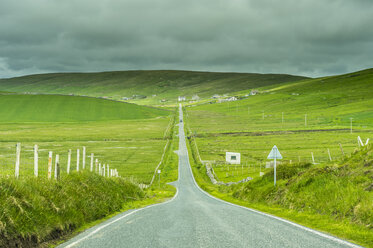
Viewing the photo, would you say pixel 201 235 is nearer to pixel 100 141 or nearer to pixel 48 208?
pixel 48 208

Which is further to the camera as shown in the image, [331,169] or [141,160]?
[141,160]

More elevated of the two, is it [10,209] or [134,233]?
[10,209]

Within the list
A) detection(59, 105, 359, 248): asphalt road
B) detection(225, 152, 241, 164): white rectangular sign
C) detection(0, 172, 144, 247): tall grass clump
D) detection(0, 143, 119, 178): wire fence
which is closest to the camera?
detection(59, 105, 359, 248): asphalt road

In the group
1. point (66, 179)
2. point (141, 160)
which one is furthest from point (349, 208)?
point (141, 160)

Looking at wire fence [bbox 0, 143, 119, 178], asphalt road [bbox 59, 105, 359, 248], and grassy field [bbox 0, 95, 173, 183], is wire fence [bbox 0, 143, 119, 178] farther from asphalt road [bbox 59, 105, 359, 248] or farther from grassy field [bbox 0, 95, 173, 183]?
grassy field [bbox 0, 95, 173, 183]

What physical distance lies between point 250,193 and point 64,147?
105 m

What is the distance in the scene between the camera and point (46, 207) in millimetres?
12281

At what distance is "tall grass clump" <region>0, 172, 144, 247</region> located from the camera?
994cm

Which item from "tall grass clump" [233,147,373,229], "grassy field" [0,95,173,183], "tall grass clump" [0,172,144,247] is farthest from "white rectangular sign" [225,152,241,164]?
"tall grass clump" [0,172,144,247]

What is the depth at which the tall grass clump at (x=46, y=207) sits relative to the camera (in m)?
9.94

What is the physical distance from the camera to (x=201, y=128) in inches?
7687

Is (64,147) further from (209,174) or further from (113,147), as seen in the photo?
(209,174)

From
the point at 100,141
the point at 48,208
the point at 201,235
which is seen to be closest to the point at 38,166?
the point at 48,208

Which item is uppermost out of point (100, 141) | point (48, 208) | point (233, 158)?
point (48, 208)
